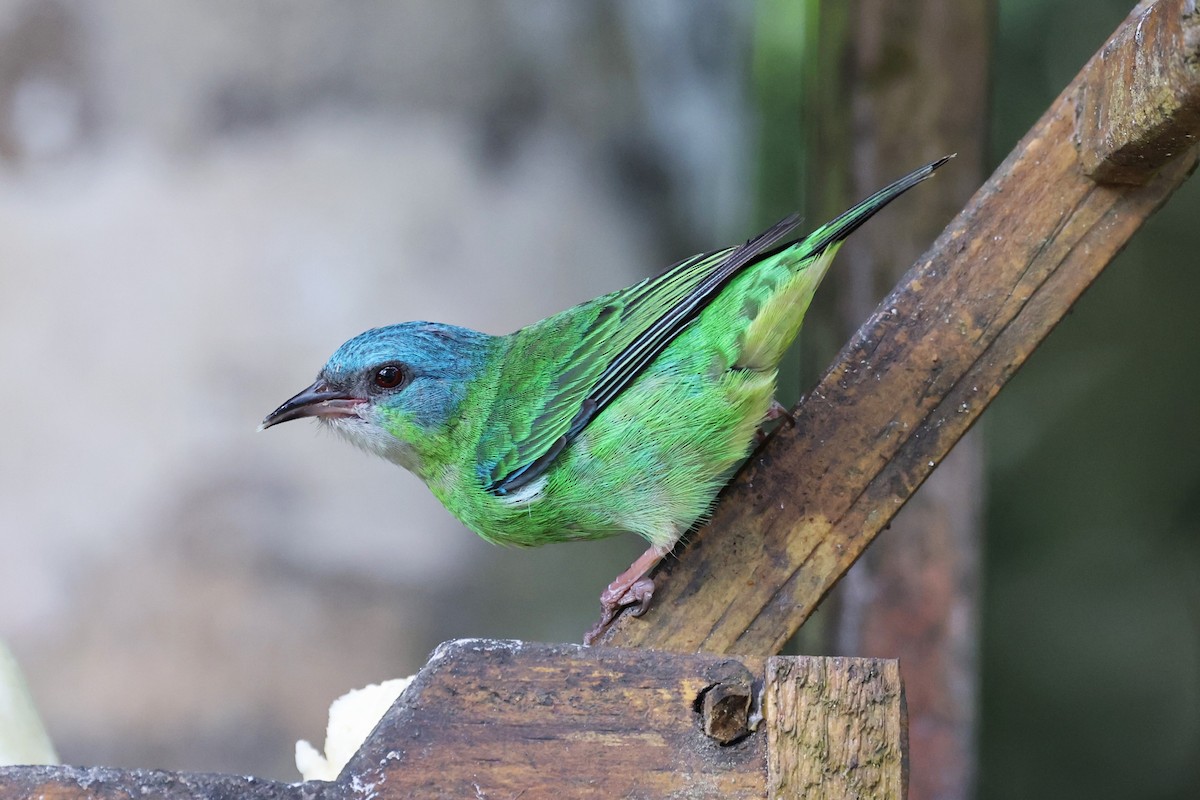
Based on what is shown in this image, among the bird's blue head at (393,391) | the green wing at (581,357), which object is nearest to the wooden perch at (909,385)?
the green wing at (581,357)

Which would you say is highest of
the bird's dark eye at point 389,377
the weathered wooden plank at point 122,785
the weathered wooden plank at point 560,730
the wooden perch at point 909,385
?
the bird's dark eye at point 389,377

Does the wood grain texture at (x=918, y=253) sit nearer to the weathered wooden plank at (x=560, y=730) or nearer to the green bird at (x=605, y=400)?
the green bird at (x=605, y=400)

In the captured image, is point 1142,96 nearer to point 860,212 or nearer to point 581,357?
point 860,212

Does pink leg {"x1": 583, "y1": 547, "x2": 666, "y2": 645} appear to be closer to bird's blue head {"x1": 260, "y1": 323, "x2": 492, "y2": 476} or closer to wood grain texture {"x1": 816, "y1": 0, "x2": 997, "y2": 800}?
bird's blue head {"x1": 260, "y1": 323, "x2": 492, "y2": 476}

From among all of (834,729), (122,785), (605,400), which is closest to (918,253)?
(605,400)

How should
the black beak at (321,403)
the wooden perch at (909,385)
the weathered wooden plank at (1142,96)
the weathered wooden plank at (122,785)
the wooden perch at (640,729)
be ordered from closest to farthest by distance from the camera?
the weathered wooden plank at (122,785), the wooden perch at (640,729), the weathered wooden plank at (1142,96), the wooden perch at (909,385), the black beak at (321,403)

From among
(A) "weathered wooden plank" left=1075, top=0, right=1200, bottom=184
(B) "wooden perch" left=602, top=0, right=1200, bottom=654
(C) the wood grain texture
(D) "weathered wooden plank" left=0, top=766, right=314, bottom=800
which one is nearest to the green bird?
(B) "wooden perch" left=602, top=0, right=1200, bottom=654
